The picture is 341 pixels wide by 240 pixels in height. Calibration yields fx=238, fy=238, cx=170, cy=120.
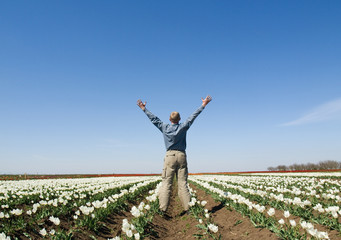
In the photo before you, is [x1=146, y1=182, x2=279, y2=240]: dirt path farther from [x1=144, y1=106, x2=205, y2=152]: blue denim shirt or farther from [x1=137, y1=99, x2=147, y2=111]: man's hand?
[x1=137, y1=99, x2=147, y2=111]: man's hand

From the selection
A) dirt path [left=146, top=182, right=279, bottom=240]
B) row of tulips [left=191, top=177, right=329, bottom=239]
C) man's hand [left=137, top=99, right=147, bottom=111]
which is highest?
man's hand [left=137, top=99, right=147, bottom=111]

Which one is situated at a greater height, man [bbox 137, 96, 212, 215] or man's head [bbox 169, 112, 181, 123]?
man's head [bbox 169, 112, 181, 123]

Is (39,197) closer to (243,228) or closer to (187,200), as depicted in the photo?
(187,200)

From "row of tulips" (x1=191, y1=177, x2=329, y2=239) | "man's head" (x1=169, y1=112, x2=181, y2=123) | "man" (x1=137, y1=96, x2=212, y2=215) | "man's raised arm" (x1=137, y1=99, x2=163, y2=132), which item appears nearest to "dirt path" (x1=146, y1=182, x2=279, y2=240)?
"row of tulips" (x1=191, y1=177, x2=329, y2=239)

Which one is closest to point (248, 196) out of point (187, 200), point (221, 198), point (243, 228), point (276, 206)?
point (221, 198)

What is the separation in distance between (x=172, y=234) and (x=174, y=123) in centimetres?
281

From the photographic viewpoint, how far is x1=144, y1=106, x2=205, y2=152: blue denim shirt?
20.8 ft

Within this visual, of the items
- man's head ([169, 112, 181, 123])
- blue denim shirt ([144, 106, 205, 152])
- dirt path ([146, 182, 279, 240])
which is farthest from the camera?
man's head ([169, 112, 181, 123])

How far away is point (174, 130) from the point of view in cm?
646

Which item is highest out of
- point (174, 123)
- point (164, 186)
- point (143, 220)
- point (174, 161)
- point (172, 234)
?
point (174, 123)

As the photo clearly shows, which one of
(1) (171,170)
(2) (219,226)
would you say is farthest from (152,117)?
(2) (219,226)

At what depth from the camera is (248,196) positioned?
905 cm

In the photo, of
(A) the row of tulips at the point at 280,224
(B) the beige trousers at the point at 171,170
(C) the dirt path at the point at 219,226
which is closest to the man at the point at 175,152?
(B) the beige trousers at the point at 171,170

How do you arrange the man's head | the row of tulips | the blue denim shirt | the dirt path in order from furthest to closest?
the man's head → the blue denim shirt → the dirt path → the row of tulips
